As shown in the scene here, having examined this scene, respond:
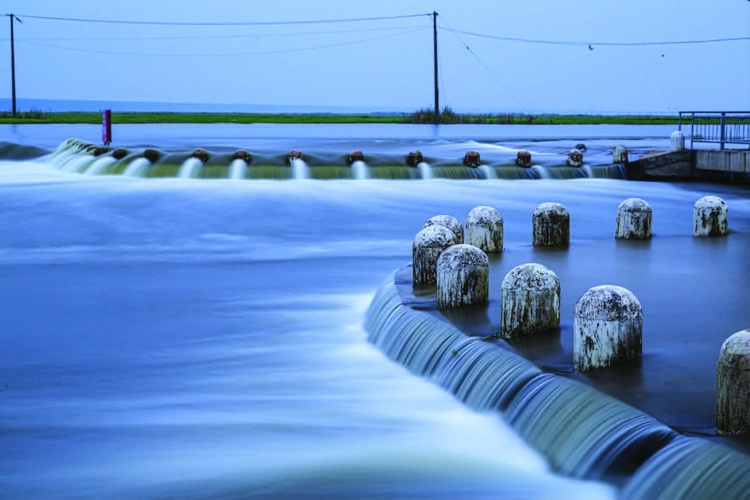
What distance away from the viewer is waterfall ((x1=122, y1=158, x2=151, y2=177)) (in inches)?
1073

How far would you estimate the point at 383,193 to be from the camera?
24.4 m

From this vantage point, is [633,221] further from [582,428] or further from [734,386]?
[734,386]

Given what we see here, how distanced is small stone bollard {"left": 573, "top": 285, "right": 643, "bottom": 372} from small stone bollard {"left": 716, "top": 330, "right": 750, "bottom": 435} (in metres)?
1.35

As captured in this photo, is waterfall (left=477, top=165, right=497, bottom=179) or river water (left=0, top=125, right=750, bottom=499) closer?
river water (left=0, top=125, right=750, bottom=499)

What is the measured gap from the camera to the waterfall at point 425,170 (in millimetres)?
27438

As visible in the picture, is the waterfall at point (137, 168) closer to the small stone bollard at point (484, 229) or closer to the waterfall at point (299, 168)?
A: the waterfall at point (299, 168)

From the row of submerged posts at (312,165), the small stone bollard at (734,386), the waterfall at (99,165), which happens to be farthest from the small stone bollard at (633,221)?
the waterfall at (99,165)

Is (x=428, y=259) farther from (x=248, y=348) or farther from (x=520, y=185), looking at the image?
(x=520, y=185)

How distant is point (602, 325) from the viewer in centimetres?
723

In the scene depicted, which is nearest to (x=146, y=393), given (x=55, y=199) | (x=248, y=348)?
(x=248, y=348)

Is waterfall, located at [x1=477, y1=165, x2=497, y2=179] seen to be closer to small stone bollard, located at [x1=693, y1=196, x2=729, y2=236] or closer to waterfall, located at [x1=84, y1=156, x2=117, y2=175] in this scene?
waterfall, located at [x1=84, y1=156, x2=117, y2=175]

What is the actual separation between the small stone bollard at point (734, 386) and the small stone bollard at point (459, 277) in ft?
12.5

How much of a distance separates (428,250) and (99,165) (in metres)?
19.3

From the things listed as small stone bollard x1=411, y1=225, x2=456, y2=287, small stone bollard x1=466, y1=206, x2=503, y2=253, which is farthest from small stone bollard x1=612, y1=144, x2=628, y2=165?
small stone bollard x1=411, y1=225, x2=456, y2=287
